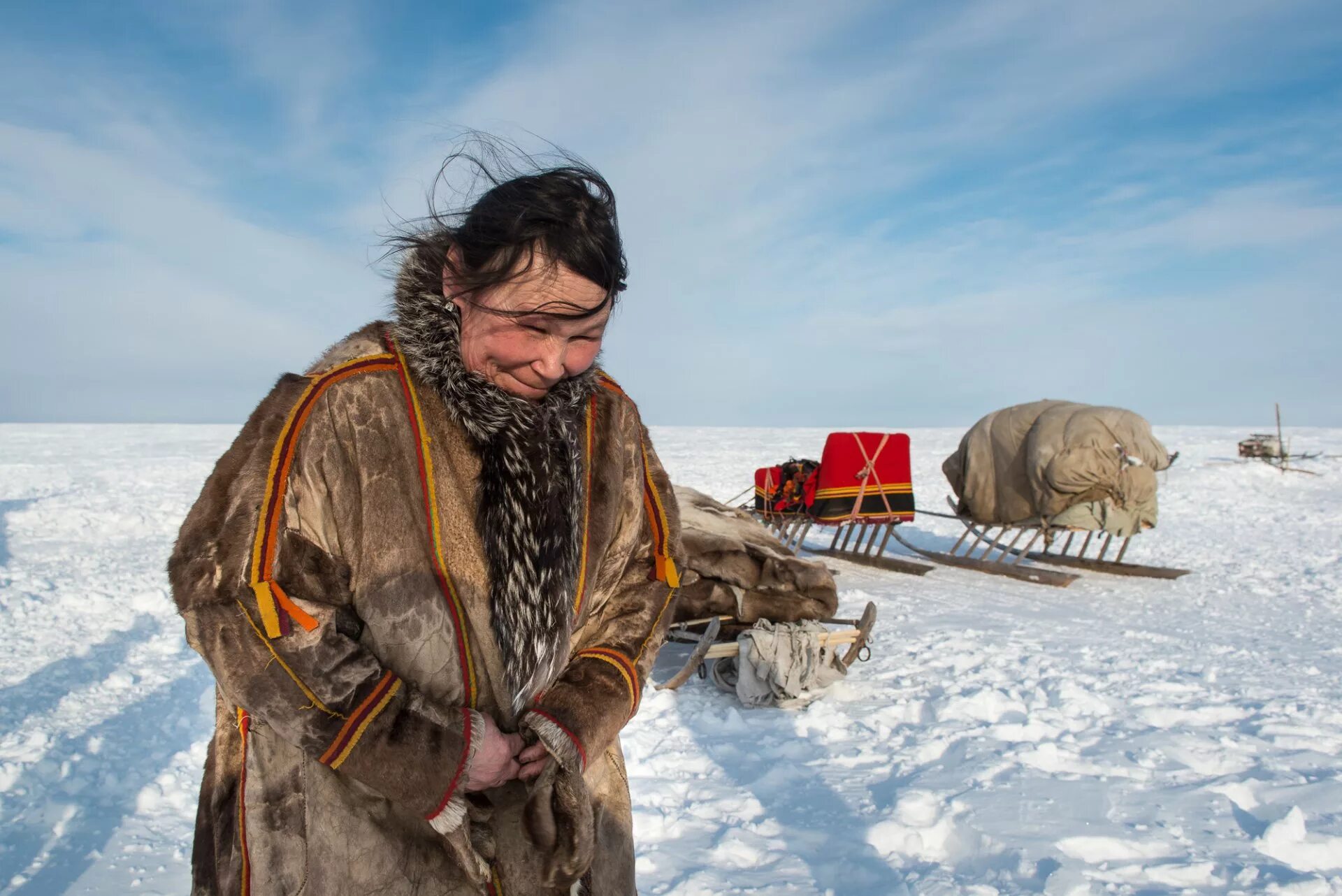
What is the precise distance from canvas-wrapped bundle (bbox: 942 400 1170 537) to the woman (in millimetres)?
9852

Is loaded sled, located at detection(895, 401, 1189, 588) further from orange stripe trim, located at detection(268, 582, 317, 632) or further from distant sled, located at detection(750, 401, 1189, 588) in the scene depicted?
orange stripe trim, located at detection(268, 582, 317, 632)

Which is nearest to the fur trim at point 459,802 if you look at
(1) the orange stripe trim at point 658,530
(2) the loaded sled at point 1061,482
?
(1) the orange stripe trim at point 658,530

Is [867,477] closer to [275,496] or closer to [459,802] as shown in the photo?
[459,802]

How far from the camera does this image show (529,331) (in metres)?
1.47

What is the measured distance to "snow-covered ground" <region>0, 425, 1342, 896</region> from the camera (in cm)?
323

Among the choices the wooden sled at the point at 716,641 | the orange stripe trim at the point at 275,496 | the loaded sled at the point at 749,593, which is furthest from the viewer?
the loaded sled at the point at 749,593

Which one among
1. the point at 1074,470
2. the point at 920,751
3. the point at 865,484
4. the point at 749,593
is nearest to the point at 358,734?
the point at 920,751

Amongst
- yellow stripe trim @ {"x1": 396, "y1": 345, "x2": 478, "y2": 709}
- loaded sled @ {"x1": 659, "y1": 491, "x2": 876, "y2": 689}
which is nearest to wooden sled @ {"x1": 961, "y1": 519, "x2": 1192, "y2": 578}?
loaded sled @ {"x1": 659, "y1": 491, "x2": 876, "y2": 689}

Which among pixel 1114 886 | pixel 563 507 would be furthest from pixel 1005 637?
pixel 563 507

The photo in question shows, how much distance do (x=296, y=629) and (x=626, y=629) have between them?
0.67 metres

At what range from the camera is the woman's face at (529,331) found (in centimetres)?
145

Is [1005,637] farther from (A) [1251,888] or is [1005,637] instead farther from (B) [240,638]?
(B) [240,638]

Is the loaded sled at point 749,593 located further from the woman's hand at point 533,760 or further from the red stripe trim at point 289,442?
the red stripe trim at point 289,442

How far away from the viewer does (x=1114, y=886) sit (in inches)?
120
